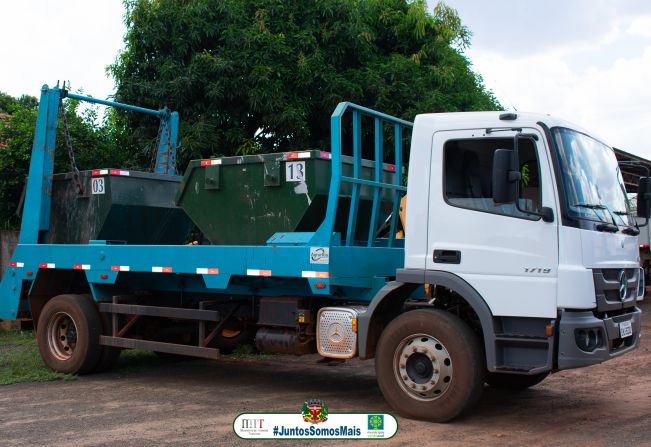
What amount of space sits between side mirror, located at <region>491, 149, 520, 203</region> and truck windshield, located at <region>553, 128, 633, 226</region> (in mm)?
482

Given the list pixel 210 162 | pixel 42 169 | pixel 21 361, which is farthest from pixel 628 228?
pixel 21 361

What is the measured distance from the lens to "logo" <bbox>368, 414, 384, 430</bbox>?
20.0ft

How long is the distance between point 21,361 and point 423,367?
19.6ft

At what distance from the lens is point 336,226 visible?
7418 mm

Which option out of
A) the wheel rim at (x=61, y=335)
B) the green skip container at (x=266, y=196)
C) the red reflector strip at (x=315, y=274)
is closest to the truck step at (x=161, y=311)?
the wheel rim at (x=61, y=335)

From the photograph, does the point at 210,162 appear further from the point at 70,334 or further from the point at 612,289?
the point at 612,289

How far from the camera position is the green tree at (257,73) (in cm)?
1270

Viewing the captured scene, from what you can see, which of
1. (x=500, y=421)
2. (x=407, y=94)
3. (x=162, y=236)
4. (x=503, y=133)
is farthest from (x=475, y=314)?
(x=407, y=94)

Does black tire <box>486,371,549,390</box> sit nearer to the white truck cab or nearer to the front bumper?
the white truck cab

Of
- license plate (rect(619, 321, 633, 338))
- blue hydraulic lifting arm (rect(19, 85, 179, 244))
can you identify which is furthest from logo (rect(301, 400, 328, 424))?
blue hydraulic lifting arm (rect(19, 85, 179, 244))

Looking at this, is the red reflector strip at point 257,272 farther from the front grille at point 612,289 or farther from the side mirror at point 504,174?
the front grille at point 612,289

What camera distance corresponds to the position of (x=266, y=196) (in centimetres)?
789

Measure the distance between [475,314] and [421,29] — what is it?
9.27 metres

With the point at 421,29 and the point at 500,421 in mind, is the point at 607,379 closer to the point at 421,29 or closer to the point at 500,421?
the point at 500,421
